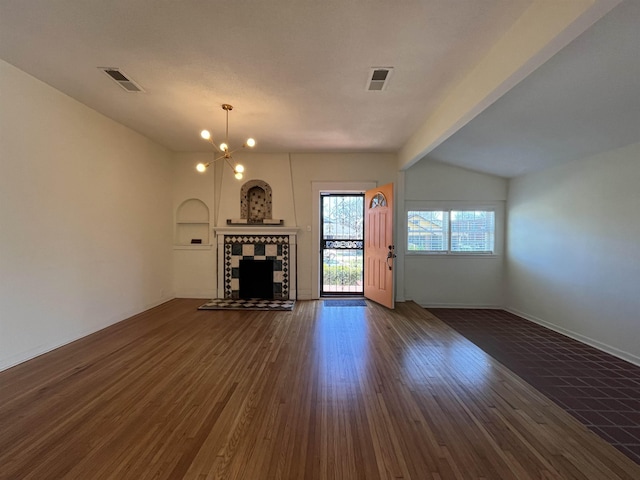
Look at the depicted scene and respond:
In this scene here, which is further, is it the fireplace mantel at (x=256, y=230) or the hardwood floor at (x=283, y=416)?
the fireplace mantel at (x=256, y=230)

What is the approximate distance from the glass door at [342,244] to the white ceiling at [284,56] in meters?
2.24

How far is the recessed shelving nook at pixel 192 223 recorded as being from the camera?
19.4 ft

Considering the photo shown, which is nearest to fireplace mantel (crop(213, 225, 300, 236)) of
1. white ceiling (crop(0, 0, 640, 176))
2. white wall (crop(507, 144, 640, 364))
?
white ceiling (crop(0, 0, 640, 176))

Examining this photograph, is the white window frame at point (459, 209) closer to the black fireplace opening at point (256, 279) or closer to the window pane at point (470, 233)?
the window pane at point (470, 233)

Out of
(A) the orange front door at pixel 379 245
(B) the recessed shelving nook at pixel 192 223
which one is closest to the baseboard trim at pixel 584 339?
(A) the orange front door at pixel 379 245

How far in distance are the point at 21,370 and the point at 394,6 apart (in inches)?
178

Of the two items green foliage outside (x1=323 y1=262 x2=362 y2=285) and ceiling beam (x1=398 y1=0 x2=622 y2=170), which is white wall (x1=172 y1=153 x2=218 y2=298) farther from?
ceiling beam (x1=398 y1=0 x2=622 y2=170)

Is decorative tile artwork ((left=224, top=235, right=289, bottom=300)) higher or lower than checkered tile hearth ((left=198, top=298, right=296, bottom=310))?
higher

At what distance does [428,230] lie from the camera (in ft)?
20.0

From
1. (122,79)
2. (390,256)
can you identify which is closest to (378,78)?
(122,79)

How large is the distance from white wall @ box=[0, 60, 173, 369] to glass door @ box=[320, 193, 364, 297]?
3.40m

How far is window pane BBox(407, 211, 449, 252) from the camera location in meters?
6.09

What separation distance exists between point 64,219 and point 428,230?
6.00m

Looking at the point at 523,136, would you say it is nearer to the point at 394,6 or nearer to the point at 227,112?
the point at 394,6
